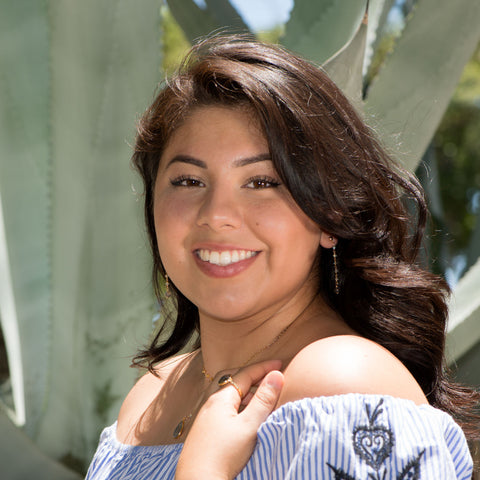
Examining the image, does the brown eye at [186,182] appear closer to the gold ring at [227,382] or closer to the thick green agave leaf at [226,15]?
the gold ring at [227,382]

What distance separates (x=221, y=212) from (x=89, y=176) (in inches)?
35.5

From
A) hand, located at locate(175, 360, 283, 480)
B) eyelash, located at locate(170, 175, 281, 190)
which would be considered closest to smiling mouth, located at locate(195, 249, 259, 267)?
eyelash, located at locate(170, 175, 281, 190)

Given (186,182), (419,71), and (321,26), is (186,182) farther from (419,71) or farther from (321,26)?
(419,71)

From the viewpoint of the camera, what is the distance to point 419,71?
7.47 ft

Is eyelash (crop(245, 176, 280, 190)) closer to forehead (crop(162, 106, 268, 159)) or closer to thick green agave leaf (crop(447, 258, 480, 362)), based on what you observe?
Answer: forehead (crop(162, 106, 268, 159))

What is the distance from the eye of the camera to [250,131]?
1446 mm

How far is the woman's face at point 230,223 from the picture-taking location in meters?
1.43

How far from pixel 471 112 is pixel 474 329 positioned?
7823mm

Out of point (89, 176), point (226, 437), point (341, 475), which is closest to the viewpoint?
point (341, 475)

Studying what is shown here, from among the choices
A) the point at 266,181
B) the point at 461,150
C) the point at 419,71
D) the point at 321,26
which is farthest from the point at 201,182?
the point at 461,150

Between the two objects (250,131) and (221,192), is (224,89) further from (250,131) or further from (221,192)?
(221,192)

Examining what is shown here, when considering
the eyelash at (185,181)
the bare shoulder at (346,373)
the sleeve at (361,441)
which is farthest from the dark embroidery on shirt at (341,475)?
the eyelash at (185,181)

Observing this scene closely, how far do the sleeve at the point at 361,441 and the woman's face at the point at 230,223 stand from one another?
0.34 m

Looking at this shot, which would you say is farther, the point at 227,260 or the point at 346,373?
the point at 227,260
